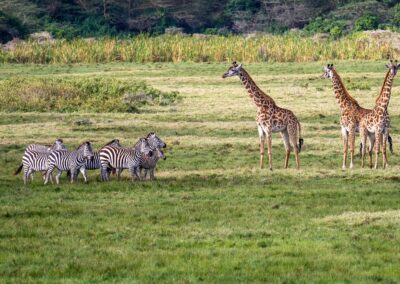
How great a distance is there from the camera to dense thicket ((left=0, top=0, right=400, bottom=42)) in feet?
212

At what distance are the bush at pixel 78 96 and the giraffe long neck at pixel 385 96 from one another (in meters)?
11.2

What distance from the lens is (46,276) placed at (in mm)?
11422

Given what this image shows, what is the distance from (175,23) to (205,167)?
50064mm

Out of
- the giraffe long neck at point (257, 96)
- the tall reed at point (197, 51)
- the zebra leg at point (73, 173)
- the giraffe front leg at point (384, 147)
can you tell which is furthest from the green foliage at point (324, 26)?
the zebra leg at point (73, 173)

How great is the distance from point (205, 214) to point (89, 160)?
12.4 feet

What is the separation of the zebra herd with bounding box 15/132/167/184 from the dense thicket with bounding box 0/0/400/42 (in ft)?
151

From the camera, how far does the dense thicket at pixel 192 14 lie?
64562mm

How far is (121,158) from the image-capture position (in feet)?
59.8

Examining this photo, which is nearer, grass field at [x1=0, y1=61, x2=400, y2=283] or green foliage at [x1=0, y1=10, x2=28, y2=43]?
grass field at [x1=0, y1=61, x2=400, y2=283]

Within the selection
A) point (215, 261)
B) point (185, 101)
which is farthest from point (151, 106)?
point (215, 261)

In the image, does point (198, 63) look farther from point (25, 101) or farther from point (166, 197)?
point (166, 197)

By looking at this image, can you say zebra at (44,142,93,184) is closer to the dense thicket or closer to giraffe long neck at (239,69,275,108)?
giraffe long neck at (239,69,275,108)

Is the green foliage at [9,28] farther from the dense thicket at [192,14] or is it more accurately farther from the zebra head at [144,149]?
the zebra head at [144,149]

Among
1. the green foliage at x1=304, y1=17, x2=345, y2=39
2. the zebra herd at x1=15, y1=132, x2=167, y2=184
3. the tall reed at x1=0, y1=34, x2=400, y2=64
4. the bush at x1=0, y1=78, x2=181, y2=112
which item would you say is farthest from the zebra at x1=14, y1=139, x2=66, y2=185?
the green foliage at x1=304, y1=17, x2=345, y2=39
